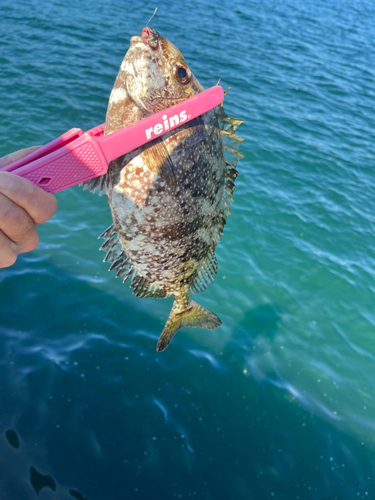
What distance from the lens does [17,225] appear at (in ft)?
6.51

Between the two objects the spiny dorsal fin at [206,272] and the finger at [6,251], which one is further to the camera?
the spiny dorsal fin at [206,272]

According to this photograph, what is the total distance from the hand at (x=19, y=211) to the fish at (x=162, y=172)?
22.3 inches

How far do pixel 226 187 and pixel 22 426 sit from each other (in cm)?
456

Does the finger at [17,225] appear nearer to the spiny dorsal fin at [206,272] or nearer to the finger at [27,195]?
the finger at [27,195]

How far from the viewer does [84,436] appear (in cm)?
534

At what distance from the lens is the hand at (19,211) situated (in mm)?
1883

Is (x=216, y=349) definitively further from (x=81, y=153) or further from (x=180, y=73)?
(x=81, y=153)

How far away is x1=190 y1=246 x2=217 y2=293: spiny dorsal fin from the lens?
330cm

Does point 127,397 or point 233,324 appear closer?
point 127,397

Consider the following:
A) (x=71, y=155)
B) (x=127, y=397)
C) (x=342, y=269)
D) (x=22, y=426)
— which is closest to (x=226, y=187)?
(x=71, y=155)

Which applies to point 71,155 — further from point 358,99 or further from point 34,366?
point 358,99

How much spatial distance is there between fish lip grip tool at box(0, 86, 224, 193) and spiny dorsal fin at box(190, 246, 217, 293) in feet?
4.44

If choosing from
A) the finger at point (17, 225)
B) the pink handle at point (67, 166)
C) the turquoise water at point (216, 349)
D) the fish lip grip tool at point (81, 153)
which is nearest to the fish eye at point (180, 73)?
→ the fish lip grip tool at point (81, 153)

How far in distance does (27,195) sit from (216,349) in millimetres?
5527
